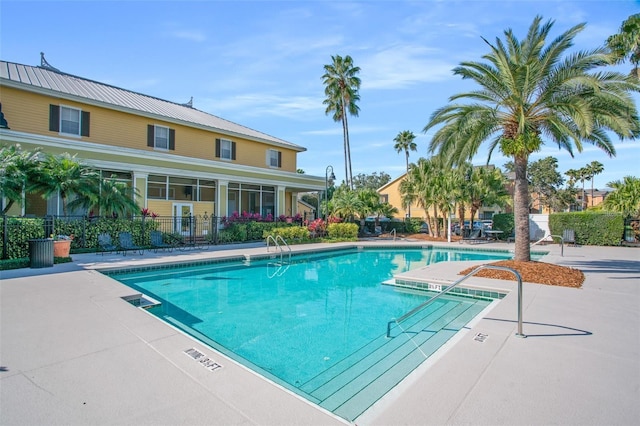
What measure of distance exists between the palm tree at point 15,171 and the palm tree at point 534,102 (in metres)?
14.7

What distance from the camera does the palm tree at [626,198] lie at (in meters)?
19.5

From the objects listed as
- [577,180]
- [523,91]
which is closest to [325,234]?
[523,91]

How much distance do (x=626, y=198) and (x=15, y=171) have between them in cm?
2905

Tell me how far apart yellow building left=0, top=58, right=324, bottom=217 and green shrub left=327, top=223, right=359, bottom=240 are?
13.3ft

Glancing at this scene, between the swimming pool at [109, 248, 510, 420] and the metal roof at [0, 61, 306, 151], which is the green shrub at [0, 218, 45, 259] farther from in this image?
the metal roof at [0, 61, 306, 151]

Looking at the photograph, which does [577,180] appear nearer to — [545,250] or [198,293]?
[545,250]

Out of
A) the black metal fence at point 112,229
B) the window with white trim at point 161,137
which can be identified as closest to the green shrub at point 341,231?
the black metal fence at point 112,229

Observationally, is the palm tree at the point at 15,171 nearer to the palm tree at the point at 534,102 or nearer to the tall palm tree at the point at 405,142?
the palm tree at the point at 534,102

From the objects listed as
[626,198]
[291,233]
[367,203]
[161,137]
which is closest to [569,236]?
[626,198]

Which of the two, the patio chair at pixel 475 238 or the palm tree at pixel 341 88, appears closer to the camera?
the patio chair at pixel 475 238

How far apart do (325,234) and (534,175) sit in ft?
146

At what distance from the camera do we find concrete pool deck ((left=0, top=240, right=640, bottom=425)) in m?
2.97

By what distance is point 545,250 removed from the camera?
1767cm

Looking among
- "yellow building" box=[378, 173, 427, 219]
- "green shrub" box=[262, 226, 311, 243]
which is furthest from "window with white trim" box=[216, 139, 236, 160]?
"yellow building" box=[378, 173, 427, 219]
